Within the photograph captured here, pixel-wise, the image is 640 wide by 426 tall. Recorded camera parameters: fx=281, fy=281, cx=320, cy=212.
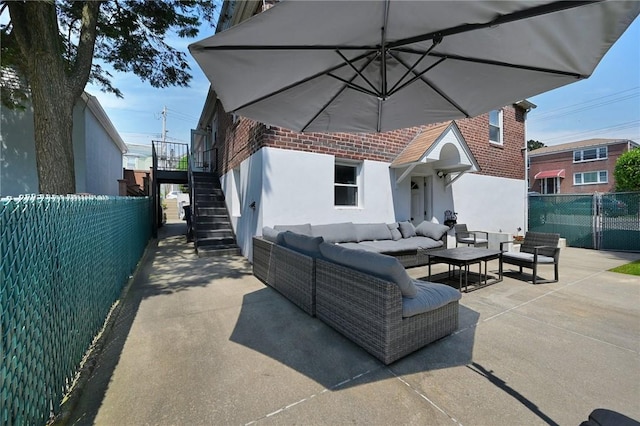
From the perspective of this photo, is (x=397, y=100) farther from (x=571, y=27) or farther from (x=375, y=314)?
(x=375, y=314)

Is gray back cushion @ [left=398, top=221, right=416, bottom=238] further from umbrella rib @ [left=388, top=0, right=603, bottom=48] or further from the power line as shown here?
the power line

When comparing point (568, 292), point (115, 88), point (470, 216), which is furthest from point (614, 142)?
point (115, 88)

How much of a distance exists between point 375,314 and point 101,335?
320cm

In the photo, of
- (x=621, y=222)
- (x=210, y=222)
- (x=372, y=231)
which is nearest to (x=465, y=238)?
(x=372, y=231)

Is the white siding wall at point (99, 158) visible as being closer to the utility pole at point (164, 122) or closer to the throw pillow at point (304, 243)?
the throw pillow at point (304, 243)

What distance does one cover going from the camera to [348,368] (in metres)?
2.64

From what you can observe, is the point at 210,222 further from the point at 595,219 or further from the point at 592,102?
the point at 592,102

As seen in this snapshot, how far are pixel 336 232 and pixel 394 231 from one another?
176cm

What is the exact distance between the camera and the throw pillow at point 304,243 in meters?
3.95

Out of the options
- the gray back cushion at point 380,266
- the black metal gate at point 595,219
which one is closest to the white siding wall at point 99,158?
the gray back cushion at point 380,266

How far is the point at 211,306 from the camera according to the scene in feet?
14.0

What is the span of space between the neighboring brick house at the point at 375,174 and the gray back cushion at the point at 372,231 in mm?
414

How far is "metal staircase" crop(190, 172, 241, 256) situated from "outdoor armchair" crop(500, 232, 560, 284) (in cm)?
688

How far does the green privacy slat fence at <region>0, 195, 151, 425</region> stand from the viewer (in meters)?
1.54
